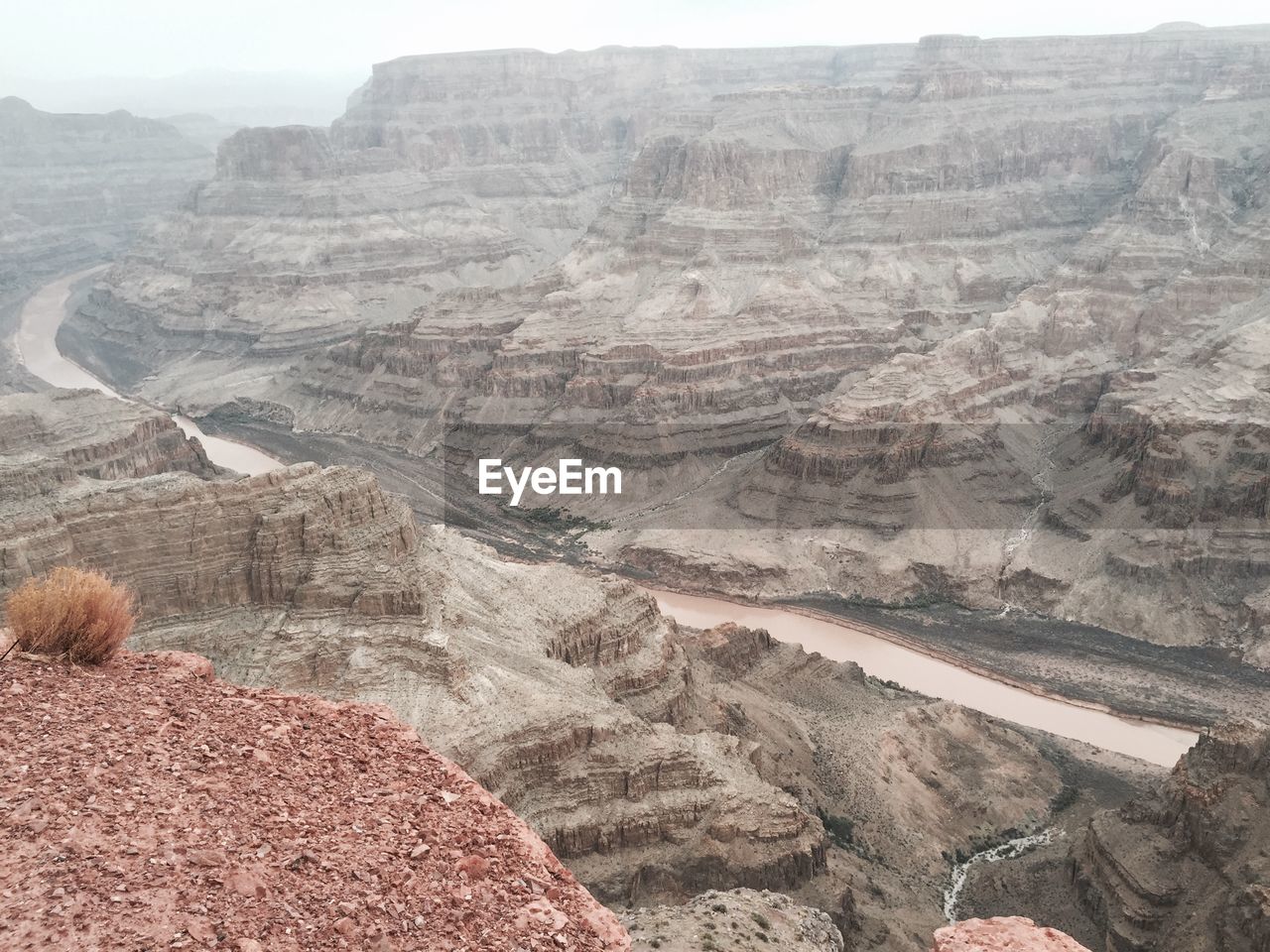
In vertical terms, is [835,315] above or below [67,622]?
below

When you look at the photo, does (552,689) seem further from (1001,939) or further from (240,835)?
(240,835)

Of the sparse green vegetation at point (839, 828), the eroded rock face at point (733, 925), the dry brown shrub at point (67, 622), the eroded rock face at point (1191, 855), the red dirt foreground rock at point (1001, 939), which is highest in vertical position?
the dry brown shrub at point (67, 622)

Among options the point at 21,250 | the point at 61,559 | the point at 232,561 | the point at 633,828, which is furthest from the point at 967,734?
the point at 21,250

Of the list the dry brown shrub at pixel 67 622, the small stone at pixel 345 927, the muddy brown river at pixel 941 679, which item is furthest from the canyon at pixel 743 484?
the dry brown shrub at pixel 67 622

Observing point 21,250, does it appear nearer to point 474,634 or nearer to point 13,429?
point 13,429

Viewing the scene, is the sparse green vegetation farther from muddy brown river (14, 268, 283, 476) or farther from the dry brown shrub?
muddy brown river (14, 268, 283, 476)

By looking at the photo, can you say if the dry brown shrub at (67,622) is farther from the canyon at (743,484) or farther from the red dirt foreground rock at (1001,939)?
the red dirt foreground rock at (1001,939)

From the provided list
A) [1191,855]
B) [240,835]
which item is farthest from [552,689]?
[240,835]

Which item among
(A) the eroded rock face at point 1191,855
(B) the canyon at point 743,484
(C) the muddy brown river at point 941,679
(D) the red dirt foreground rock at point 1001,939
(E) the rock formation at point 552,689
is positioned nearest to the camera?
(D) the red dirt foreground rock at point 1001,939
